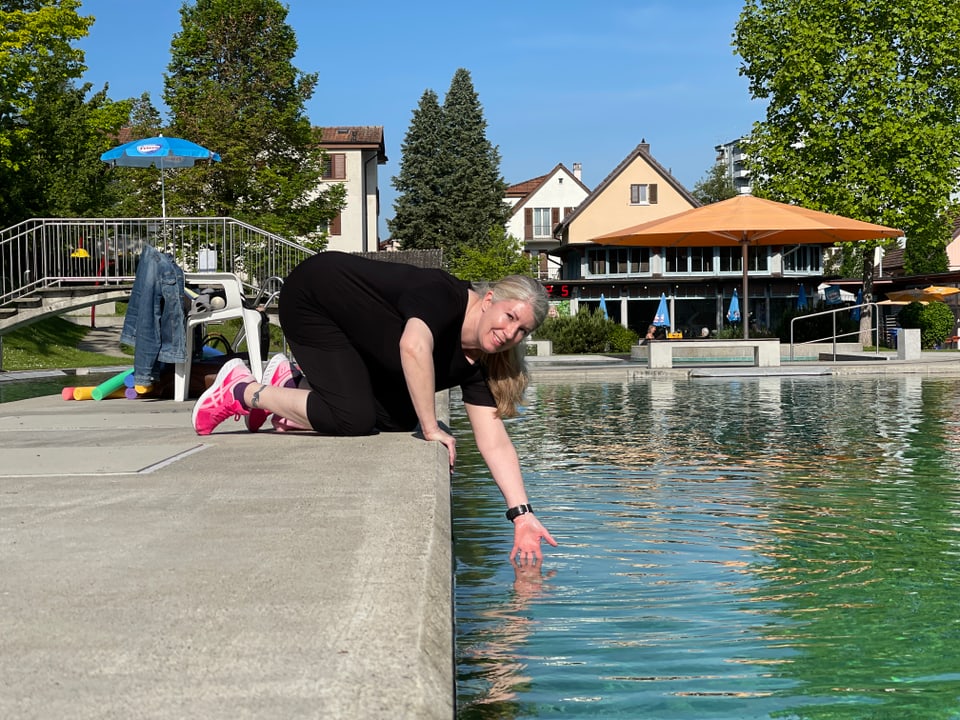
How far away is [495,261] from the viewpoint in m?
58.5

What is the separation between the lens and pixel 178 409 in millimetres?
8742

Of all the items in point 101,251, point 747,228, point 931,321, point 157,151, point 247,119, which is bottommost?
point 931,321

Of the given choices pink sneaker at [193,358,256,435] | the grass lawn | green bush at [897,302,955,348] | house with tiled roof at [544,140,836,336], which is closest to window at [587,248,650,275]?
house with tiled roof at [544,140,836,336]

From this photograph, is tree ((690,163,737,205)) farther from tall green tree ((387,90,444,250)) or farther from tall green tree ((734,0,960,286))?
tall green tree ((734,0,960,286))

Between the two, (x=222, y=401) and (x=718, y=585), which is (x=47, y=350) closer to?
(x=222, y=401)

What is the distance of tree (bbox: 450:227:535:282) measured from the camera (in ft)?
192

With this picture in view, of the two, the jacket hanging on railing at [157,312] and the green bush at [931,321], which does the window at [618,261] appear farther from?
the jacket hanging on railing at [157,312]

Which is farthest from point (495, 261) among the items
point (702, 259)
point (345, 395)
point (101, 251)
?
point (345, 395)

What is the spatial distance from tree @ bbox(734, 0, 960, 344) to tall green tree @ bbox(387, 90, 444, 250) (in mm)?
32517

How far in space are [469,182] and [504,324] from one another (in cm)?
6629

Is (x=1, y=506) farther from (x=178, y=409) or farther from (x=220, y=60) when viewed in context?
(x=220, y=60)

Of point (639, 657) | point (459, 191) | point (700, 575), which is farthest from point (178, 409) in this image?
point (459, 191)

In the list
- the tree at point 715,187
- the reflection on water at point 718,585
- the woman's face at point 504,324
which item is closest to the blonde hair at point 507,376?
the woman's face at point 504,324

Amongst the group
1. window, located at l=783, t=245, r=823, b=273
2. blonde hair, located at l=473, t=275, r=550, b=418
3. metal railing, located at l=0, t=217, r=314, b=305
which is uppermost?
window, located at l=783, t=245, r=823, b=273
